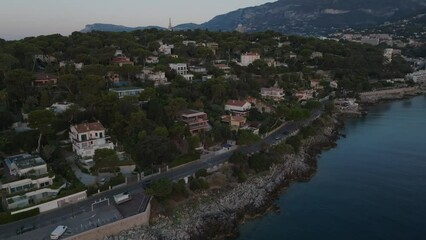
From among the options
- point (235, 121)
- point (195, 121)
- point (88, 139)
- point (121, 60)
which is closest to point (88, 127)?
point (88, 139)

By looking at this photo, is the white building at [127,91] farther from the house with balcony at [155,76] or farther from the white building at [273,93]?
the white building at [273,93]

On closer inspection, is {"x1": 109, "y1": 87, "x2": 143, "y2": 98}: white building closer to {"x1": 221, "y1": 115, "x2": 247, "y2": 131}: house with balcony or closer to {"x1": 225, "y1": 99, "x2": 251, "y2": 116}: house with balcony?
{"x1": 221, "y1": 115, "x2": 247, "y2": 131}: house with balcony

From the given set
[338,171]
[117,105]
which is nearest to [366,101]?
[338,171]

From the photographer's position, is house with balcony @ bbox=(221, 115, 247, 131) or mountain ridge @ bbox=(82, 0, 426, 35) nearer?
house with balcony @ bbox=(221, 115, 247, 131)

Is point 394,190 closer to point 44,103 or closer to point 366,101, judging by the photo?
point 44,103

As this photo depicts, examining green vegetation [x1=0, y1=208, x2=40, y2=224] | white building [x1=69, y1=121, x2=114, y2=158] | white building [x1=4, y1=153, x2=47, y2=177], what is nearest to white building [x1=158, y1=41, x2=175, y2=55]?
white building [x1=69, y1=121, x2=114, y2=158]

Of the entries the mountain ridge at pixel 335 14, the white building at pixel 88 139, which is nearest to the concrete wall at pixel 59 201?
the white building at pixel 88 139
